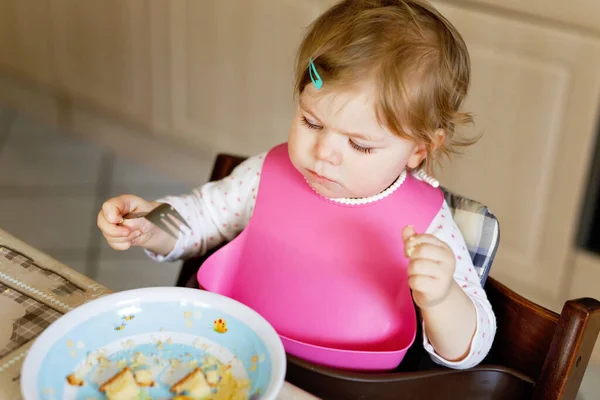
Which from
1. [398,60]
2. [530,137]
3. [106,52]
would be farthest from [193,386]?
[106,52]

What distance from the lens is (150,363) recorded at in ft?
2.29

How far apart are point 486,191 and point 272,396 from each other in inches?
49.6

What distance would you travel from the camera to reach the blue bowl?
0.66 m

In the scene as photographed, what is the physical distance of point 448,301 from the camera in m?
0.79

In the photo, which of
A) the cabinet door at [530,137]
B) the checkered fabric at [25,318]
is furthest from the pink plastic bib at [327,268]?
the cabinet door at [530,137]

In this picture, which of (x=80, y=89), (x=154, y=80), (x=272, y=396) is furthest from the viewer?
(x=80, y=89)

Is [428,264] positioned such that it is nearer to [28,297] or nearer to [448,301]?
[448,301]

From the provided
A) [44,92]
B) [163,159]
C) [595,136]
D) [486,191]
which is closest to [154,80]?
[163,159]

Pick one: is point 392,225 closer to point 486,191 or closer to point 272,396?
point 272,396

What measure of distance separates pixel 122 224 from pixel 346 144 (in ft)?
0.98

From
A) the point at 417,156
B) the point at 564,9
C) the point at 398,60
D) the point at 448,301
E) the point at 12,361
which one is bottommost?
the point at 12,361

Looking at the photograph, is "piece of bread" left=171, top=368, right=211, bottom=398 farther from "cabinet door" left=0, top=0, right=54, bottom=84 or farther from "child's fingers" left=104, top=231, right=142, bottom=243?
"cabinet door" left=0, top=0, right=54, bottom=84

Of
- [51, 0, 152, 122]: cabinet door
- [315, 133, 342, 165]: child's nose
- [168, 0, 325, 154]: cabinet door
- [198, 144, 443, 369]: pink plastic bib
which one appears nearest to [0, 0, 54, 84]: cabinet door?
[51, 0, 152, 122]: cabinet door

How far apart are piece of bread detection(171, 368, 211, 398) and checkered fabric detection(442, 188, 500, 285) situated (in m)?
0.42
